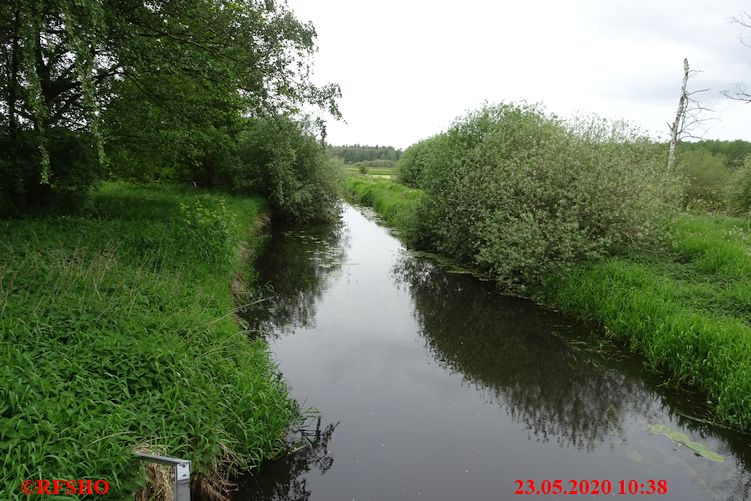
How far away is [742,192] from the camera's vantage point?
75.8 ft

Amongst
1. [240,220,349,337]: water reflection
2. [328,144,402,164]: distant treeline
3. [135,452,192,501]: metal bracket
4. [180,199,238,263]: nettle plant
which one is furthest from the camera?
[328,144,402,164]: distant treeline

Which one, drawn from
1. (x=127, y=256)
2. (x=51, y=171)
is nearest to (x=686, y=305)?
(x=127, y=256)

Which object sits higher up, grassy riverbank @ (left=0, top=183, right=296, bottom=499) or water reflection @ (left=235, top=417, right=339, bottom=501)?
grassy riverbank @ (left=0, top=183, right=296, bottom=499)

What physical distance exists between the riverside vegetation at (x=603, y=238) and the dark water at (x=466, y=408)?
29.5 inches

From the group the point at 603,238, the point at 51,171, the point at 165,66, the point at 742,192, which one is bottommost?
the point at 603,238

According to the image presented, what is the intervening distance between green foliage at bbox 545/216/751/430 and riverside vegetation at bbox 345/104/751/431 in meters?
0.02

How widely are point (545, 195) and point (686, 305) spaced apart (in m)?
4.74

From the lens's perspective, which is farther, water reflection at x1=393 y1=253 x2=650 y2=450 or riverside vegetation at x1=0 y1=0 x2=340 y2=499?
water reflection at x1=393 y1=253 x2=650 y2=450

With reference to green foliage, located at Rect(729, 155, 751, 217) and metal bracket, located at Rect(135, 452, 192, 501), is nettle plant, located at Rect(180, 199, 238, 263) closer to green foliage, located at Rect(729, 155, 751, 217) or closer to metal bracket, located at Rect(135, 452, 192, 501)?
metal bracket, located at Rect(135, 452, 192, 501)

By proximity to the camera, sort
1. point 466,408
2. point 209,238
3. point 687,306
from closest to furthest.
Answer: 1. point 466,408
2. point 687,306
3. point 209,238

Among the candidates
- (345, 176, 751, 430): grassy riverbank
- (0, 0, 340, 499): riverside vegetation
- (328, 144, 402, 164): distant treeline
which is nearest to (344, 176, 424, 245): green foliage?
(0, 0, 340, 499): riverside vegetation

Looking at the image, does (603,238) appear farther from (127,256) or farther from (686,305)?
(127,256)

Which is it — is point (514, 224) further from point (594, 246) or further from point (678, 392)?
point (678, 392)

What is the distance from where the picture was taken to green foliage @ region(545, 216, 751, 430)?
7.26 metres
